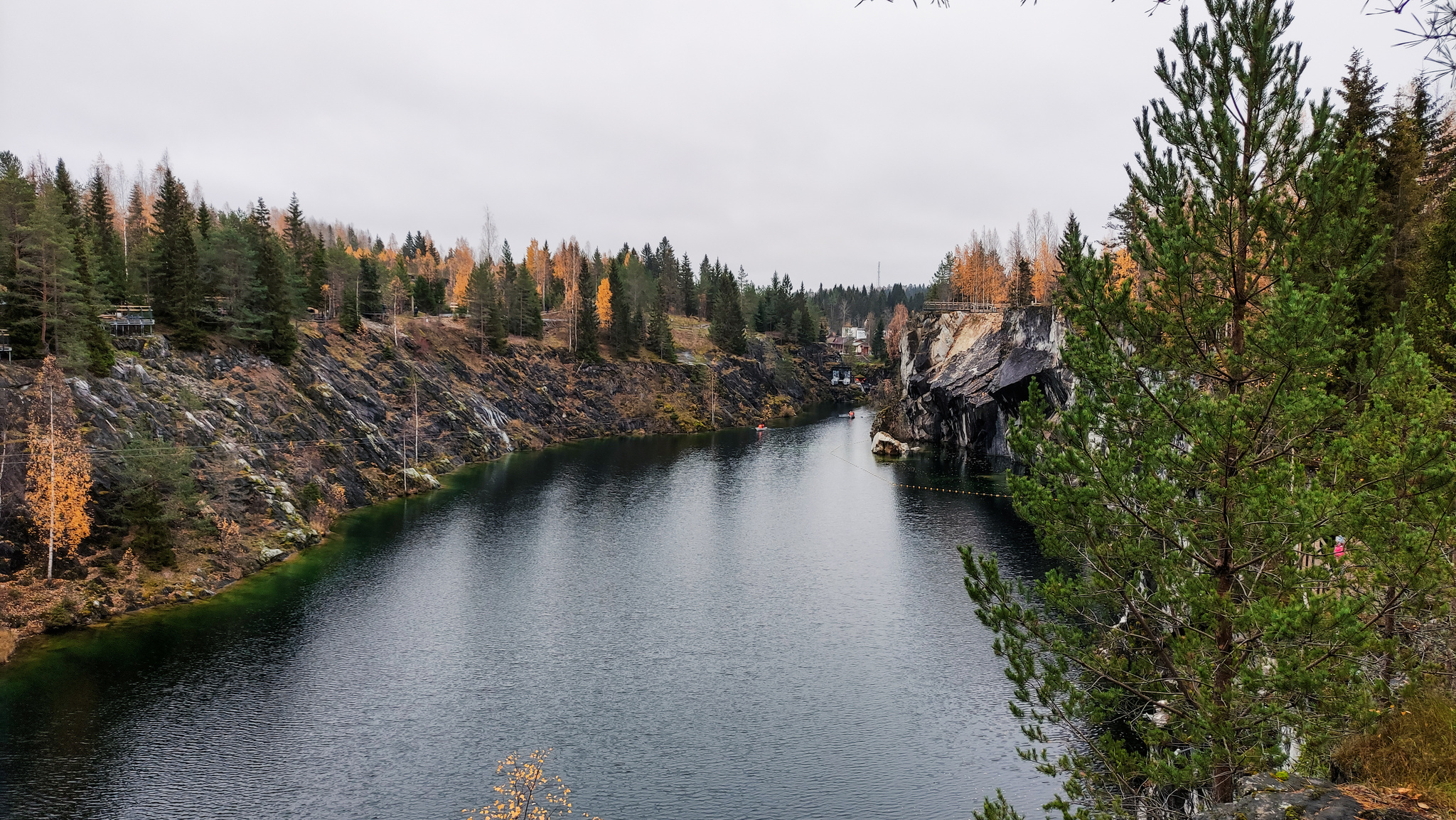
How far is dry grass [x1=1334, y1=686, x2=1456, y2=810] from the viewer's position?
1080cm

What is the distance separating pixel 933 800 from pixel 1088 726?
852 cm

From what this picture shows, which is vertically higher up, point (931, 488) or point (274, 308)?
point (274, 308)

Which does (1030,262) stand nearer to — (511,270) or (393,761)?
(511,270)

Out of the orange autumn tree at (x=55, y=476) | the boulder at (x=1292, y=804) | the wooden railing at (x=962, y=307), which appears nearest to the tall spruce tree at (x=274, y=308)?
the orange autumn tree at (x=55, y=476)

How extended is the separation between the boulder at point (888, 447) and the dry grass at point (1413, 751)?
87865 mm

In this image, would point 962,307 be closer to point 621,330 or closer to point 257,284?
point 621,330

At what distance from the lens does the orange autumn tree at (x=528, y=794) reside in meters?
25.2

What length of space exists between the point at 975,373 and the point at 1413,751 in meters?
84.6

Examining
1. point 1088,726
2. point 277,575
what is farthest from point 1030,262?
point 277,575

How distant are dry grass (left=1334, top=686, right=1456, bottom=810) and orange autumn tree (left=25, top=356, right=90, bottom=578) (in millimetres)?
54399

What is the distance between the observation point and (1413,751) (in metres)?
11.4

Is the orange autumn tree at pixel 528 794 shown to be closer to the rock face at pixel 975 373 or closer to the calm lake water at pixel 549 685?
the calm lake water at pixel 549 685

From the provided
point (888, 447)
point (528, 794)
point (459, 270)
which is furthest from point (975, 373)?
point (459, 270)

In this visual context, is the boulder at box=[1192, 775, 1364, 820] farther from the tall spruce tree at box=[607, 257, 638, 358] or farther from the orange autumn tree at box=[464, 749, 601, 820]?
the tall spruce tree at box=[607, 257, 638, 358]
